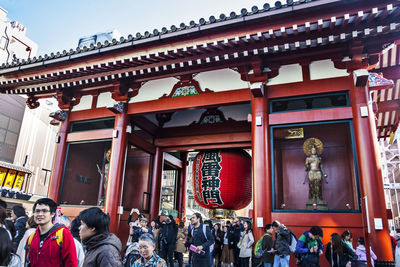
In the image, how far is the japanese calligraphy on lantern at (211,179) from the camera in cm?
912

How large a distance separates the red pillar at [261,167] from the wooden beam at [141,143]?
3.96 metres

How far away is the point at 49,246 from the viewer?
2.76 metres

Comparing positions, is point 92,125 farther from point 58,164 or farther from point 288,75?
point 288,75

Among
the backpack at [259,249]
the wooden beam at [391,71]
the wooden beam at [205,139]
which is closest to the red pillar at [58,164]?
the wooden beam at [205,139]

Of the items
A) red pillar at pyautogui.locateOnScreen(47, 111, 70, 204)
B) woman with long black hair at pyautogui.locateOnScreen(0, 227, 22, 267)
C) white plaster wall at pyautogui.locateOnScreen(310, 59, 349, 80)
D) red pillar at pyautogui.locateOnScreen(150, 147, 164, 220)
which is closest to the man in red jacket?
woman with long black hair at pyautogui.locateOnScreen(0, 227, 22, 267)

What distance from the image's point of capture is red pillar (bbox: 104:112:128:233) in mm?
7738

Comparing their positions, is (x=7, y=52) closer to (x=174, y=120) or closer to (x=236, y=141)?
(x=174, y=120)

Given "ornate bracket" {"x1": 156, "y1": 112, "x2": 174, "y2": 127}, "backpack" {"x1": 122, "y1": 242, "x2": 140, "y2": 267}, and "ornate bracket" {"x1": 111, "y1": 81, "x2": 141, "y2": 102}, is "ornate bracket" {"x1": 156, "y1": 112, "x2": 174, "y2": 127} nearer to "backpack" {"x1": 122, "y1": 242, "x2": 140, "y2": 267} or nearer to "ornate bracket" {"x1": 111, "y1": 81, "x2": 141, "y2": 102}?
"ornate bracket" {"x1": 111, "y1": 81, "x2": 141, "y2": 102}

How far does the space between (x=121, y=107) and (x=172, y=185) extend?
548cm

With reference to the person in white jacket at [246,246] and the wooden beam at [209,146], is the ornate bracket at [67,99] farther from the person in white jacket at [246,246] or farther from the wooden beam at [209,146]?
the person in white jacket at [246,246]

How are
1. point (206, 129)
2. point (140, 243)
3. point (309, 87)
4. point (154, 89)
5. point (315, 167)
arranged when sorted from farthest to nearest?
point (206, 129)
point (154, 89)
point (315, 167)
point (309, 87)
point (140, 243)

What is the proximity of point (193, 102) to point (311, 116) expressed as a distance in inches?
117

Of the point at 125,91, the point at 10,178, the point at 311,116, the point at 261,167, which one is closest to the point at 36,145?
the point at 10,178

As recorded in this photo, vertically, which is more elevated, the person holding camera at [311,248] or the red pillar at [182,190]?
the red pillar at [182,190]
